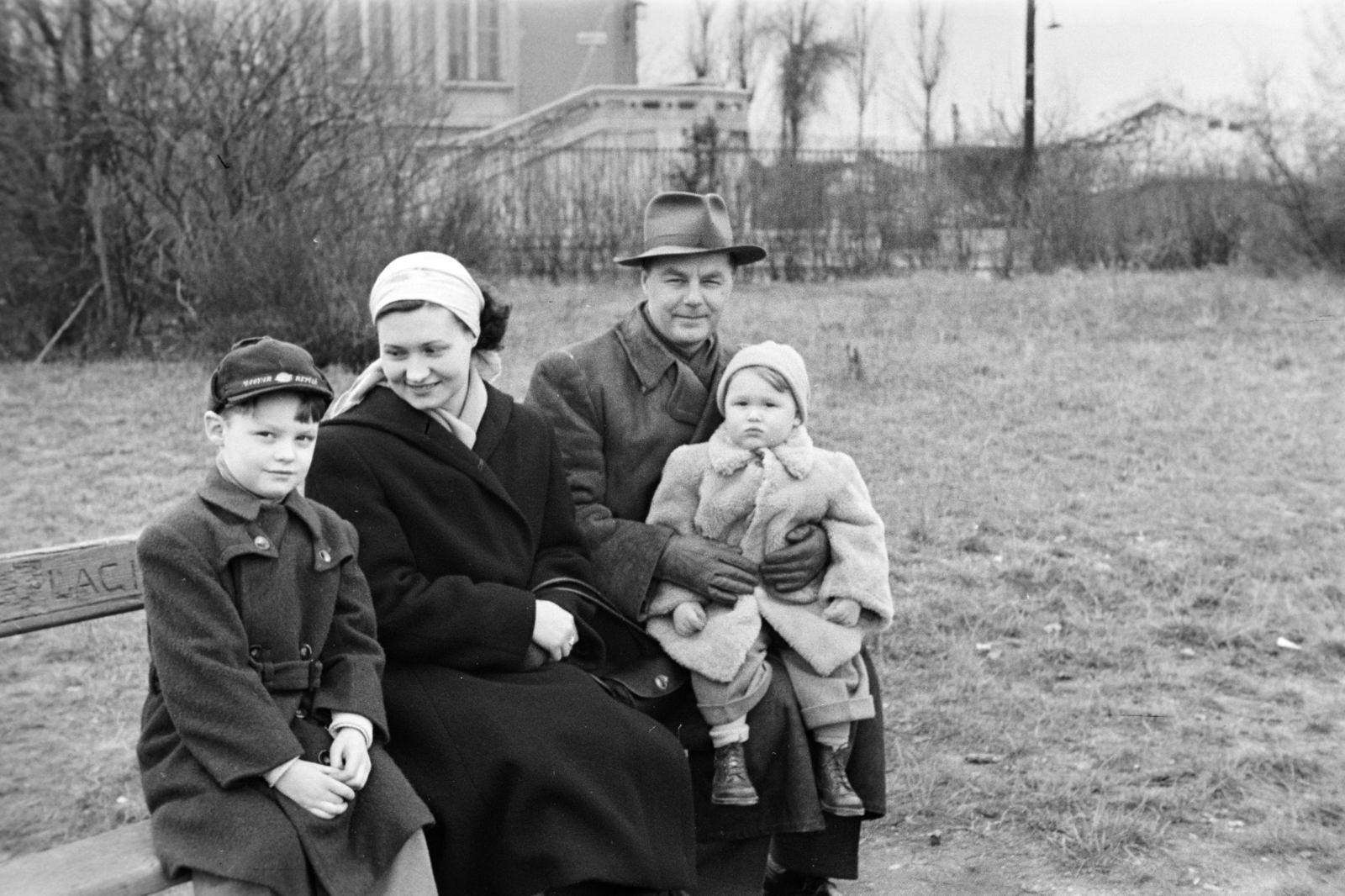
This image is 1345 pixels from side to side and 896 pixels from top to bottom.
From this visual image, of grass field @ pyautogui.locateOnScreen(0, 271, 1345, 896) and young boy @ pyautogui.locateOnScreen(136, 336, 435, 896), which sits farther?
grass field @ pyautogui.locateOnScreen(0, 271, 1345, 896)

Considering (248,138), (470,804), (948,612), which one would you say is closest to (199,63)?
(248,138)

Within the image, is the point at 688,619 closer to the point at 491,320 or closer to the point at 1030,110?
the point at 491,320

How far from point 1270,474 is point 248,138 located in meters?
8.34

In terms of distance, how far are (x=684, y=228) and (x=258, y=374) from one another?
1413 millimetres

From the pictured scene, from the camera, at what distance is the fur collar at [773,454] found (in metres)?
3.66

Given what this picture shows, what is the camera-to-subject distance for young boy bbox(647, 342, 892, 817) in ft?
11.7

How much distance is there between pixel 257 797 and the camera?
2662 mm

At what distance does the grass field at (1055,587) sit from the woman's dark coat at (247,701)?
5.93 feet

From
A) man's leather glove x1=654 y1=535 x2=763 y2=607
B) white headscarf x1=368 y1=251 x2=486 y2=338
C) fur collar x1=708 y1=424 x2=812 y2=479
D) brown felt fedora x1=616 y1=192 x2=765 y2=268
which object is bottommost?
man's leather glove x1=654 y1=535 x2=763 y2=607

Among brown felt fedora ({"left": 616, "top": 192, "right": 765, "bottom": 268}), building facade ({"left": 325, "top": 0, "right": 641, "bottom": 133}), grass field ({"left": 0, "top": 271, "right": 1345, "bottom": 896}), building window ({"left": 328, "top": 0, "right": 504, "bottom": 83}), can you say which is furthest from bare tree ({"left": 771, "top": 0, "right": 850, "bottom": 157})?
brown felt fedora ({"left": 616, "top": 192, "right": 765, "bottom": 268})

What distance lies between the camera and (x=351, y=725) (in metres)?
2.84

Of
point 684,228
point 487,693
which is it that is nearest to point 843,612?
point 487,693

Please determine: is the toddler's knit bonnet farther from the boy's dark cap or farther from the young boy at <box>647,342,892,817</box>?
the boy's dark cap

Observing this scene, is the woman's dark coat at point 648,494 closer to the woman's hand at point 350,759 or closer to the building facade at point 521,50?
the woman's hand at point 350,759
